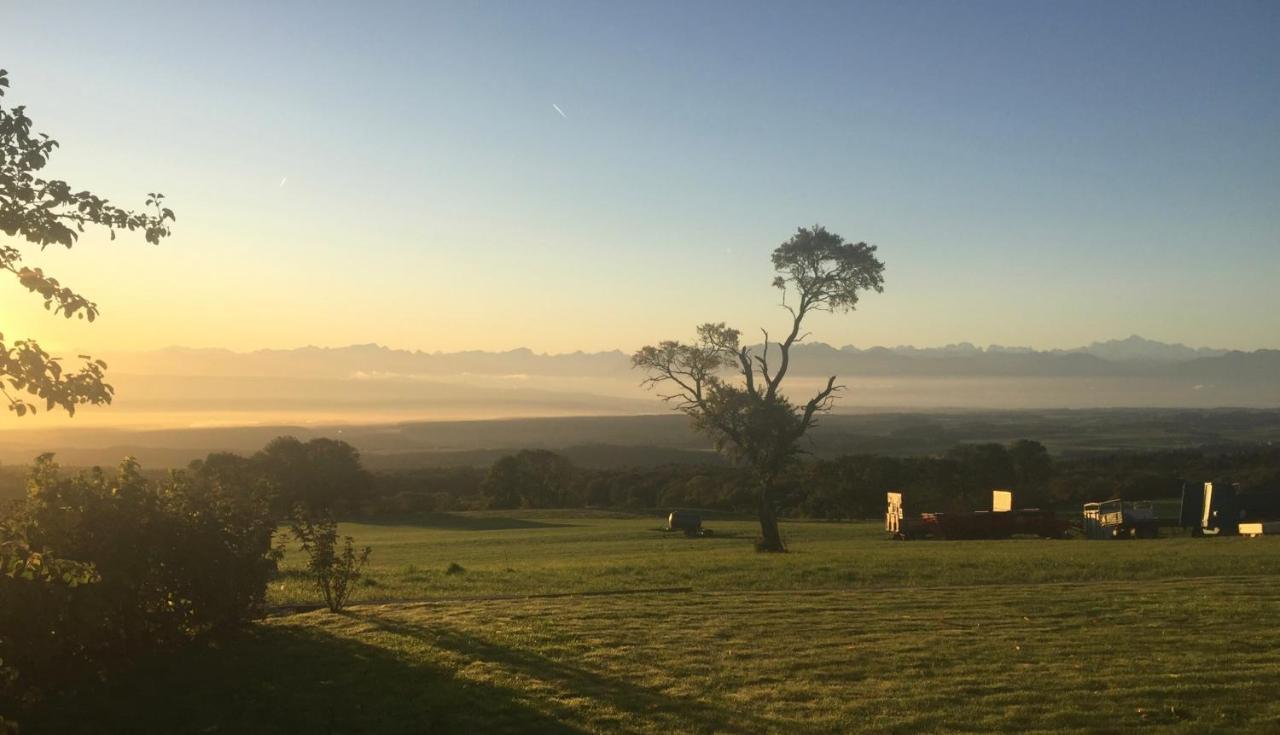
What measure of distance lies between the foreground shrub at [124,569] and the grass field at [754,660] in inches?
27.3

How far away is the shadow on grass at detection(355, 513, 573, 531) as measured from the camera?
181 ft

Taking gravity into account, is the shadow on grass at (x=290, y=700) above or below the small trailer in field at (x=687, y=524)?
above

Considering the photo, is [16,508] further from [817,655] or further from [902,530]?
[902,530]

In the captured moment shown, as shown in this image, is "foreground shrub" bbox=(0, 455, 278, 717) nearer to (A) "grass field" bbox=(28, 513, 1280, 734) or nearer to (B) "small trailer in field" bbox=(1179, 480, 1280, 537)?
(A) "grass field" bbox=(28, 513, 1280, 734)

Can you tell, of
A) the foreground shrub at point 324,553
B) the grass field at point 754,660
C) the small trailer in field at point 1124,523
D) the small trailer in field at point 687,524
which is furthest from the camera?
the small trailer in field at point 687,524

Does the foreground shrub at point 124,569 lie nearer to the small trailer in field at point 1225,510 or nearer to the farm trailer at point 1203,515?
the farm trailer at point 1203,515

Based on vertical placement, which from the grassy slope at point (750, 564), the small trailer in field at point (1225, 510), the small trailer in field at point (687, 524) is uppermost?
the small trailer in field at point (1225, 510)

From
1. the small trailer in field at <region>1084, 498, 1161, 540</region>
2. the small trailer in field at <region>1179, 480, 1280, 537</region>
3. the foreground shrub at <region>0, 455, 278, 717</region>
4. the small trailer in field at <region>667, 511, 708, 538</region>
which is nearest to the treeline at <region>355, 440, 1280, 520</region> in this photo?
the small trailer in field at <region>667, 511, 708, 538</region>

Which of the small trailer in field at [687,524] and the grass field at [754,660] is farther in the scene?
the small trailer in field at [687,524]

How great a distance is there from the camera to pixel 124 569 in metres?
13.5

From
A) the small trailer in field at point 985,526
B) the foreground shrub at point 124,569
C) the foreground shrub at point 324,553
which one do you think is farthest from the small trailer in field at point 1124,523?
the foreground shrub at point 124,569

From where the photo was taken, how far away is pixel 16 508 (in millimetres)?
12984

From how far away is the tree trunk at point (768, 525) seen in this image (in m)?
34.7

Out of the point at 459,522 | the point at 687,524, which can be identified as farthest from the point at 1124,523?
Result: the point at 459,522
